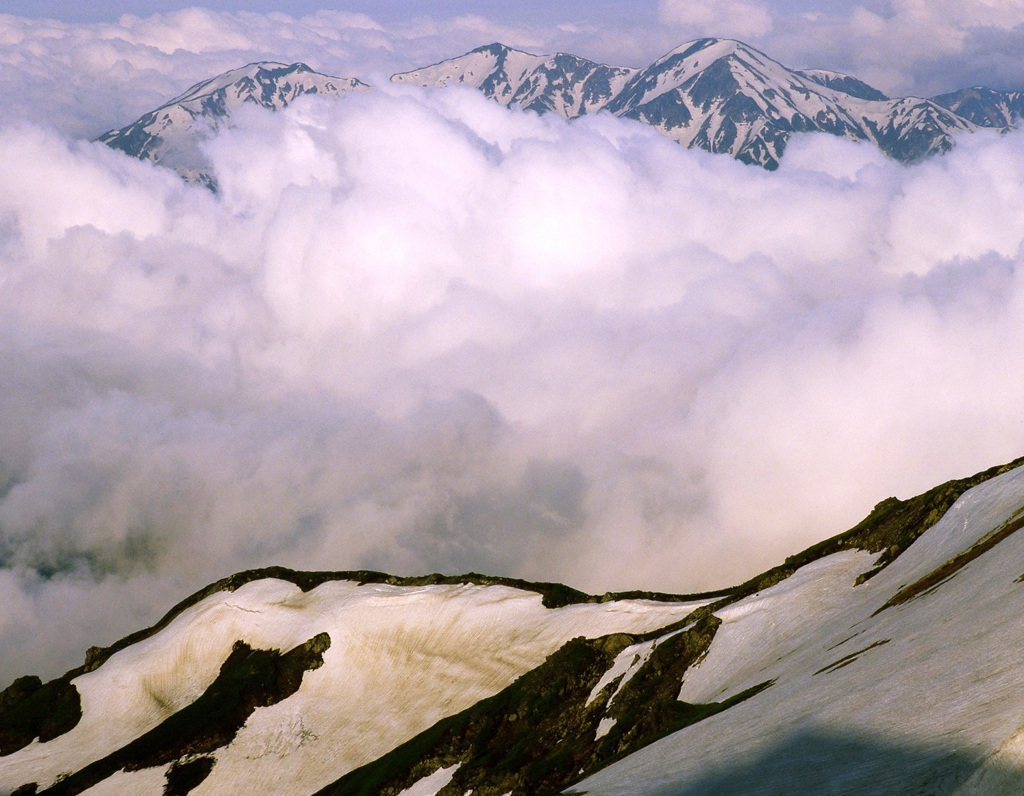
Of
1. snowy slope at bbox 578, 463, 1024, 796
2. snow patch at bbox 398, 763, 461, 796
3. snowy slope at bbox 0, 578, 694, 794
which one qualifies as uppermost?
snowy slope at bbox 0, 578, 694, 794

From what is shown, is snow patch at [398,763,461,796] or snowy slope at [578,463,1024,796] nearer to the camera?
snowy slope at [578,463,1024,796]

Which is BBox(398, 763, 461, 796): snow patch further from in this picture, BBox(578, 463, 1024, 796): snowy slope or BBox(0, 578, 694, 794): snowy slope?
BBox(578, 463, 1024, 796): snowy slope

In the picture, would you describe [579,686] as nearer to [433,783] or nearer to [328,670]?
[433,783]

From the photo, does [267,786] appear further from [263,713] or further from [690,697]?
[690,697]

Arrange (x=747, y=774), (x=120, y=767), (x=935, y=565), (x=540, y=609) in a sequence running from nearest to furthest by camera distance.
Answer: (x=747, y=774) < (x=935, y=565) < (x=120, y=767) < (x=540, y=609)

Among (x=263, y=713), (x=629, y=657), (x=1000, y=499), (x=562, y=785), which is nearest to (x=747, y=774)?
(x=562, y=785)

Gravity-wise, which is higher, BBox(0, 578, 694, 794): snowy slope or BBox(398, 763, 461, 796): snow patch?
BBox(0, 578, 694, 794): snowy slope

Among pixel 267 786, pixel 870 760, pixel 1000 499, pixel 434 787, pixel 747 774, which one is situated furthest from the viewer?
pixel 267 786

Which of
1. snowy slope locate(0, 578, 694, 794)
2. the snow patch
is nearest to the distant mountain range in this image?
snowy slope locate(0, 578, 694, 794)
